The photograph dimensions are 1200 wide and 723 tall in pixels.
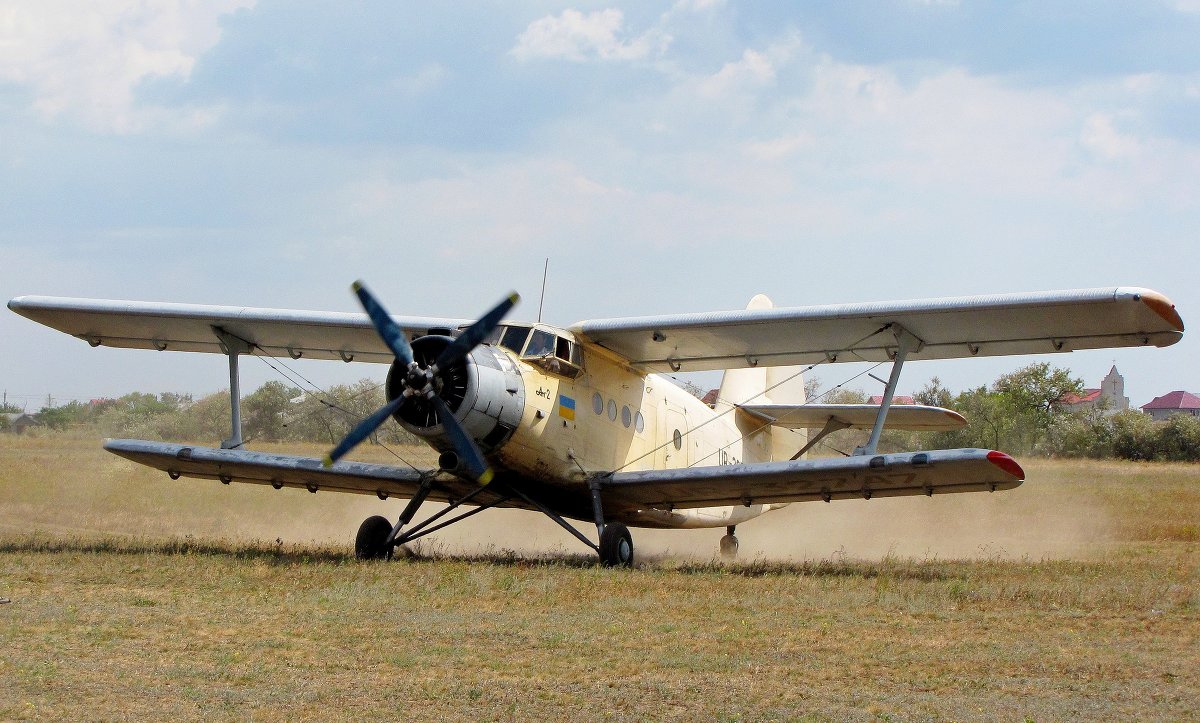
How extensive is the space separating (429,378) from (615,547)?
11.6ft

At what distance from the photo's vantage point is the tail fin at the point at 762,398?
2183 cm

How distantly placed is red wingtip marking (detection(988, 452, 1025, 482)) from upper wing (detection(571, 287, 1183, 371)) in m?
1.82

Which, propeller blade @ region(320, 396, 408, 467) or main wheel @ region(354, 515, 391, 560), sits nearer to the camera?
propeller blade @ region(320, 396, 408, 467)

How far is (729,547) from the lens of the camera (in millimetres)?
21547

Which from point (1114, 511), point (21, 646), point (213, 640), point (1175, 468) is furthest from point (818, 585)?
point (1175, 468)

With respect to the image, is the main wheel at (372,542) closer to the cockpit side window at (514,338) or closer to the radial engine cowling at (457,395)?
the radial engine cowling at (457,395)

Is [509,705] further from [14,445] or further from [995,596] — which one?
[14,445]

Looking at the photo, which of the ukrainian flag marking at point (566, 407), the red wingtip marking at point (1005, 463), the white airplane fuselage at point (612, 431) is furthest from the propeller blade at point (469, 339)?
the red wingtip marking at point (1005, 463)

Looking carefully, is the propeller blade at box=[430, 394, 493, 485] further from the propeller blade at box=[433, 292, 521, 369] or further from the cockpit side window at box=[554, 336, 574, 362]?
the cockpit side window at box=[554, 336, 574, 362]

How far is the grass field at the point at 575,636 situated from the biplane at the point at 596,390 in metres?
1.12

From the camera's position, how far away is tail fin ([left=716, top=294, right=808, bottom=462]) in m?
21.8

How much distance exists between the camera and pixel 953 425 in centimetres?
1952

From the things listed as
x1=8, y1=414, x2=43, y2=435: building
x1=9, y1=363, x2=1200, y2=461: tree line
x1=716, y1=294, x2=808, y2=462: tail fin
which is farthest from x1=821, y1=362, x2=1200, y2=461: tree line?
x1=8, y1=414, x2=43, y2=435: building

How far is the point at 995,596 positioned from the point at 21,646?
9.15 metres
